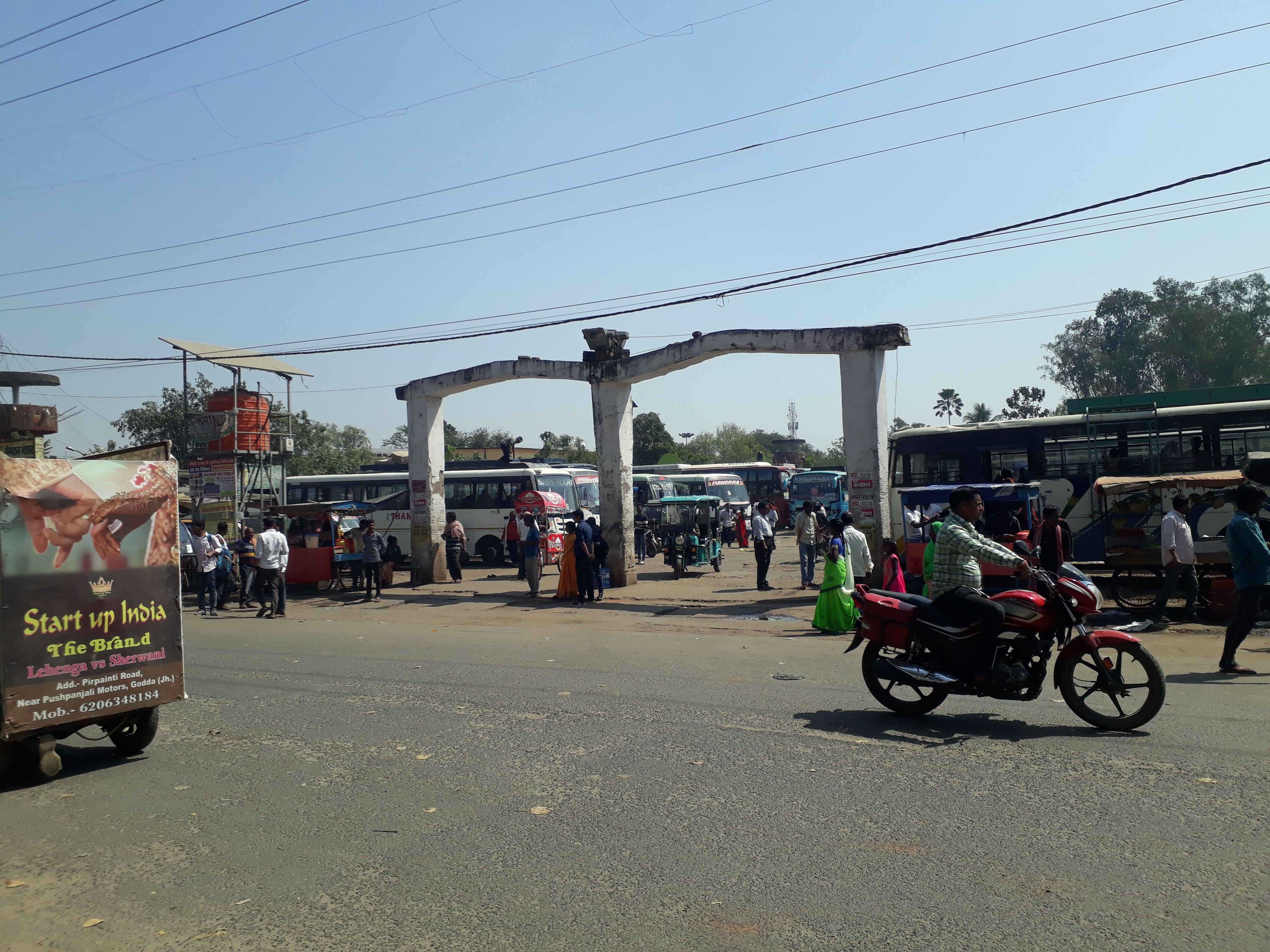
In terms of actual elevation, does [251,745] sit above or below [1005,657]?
below

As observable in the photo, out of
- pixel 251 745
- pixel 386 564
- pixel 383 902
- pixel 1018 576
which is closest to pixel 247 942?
pixel 383 902

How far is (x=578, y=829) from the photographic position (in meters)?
5.11

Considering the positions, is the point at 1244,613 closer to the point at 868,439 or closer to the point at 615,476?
the point at 868,439

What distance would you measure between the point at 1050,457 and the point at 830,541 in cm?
1229

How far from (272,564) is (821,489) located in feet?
84.9

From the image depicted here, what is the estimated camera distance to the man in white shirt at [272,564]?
17.6 metres

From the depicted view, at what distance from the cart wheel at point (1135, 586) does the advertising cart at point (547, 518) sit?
46.2 ft

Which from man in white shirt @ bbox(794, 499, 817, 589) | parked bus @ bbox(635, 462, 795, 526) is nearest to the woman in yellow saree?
man in white shirt @ bbox(794, 499, 817, 589)

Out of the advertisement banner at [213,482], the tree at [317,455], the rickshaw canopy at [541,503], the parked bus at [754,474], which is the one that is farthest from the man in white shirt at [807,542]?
the tree at [317,455]

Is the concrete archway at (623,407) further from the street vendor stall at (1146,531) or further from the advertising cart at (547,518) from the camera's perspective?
the street vendor stall at (1146,531)

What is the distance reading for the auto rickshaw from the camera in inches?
916

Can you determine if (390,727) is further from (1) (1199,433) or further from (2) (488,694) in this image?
(1) (1199,433)

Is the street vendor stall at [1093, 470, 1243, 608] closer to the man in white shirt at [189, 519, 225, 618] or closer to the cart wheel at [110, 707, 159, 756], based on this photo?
the cart wheel at [110, 707, 159, 756]

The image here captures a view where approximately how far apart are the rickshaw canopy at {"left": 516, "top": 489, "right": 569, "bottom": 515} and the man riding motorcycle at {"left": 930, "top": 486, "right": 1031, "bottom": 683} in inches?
702
